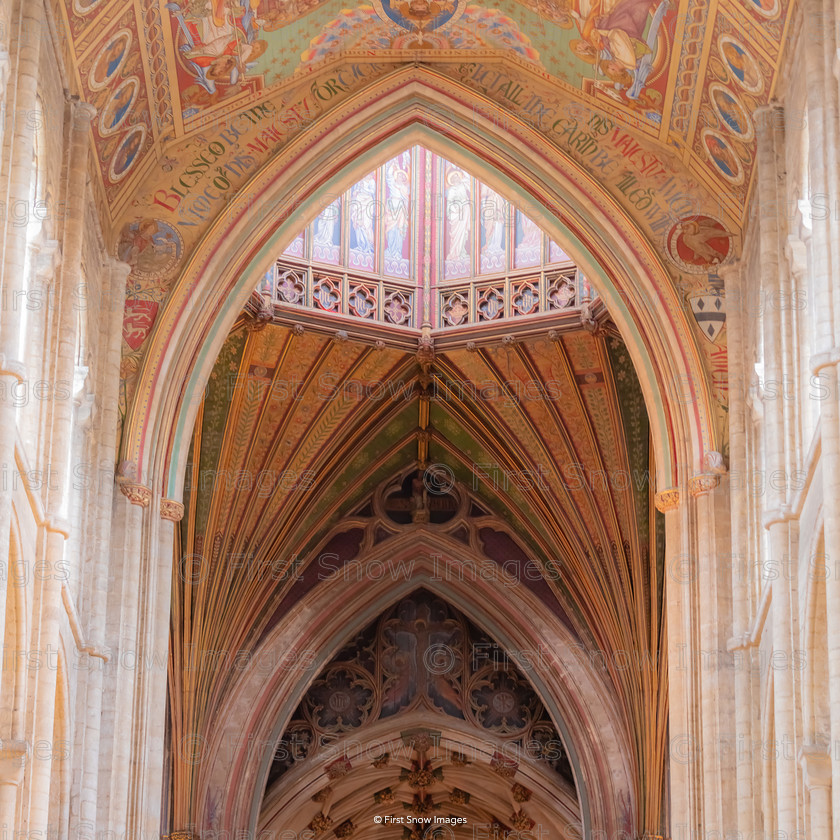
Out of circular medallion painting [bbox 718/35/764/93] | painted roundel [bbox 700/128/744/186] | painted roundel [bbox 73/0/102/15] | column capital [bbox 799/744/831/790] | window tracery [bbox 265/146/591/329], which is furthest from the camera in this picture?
window tracery [bbox 265/146/591/329]

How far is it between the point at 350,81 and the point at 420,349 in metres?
5.48

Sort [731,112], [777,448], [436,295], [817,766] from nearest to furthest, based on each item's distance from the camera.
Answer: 1. [817,766]
2. [777,448]
3. [731,112]
4. [436,295]

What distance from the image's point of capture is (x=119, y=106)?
16.5 m

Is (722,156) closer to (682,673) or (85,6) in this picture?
→ (682,673)

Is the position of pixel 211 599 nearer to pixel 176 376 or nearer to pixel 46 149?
pixel 176 376

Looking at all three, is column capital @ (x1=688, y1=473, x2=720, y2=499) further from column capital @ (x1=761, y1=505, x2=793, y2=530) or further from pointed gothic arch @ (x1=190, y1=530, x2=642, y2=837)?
pointed gothic arch @ (x1=190, y1=530, x2=642, y2=837)

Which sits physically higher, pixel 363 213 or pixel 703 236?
pixel 363 213

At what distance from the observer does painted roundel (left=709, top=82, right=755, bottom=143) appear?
16.2 meters

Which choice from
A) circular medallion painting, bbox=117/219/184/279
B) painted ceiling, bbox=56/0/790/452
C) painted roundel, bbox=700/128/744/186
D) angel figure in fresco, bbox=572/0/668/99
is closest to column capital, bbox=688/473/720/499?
painted ceiling, bbox=56/0/790/452

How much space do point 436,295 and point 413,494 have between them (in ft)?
9.96

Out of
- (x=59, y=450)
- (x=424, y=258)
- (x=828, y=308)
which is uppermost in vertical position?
(x=424, y=258)

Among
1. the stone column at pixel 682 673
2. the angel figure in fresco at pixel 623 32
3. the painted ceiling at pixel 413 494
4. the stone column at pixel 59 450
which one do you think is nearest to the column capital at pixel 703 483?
the stone column at pixel 682 673

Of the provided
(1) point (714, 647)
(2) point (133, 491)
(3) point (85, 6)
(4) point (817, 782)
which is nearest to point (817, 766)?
(4) point (817, 782)

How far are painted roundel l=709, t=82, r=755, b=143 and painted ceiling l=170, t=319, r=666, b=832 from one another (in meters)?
6.32
